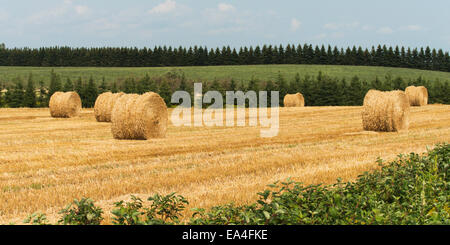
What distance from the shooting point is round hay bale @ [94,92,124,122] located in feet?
86.2

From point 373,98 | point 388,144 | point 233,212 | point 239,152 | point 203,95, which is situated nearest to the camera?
point 233,212

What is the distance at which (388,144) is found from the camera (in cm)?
1518

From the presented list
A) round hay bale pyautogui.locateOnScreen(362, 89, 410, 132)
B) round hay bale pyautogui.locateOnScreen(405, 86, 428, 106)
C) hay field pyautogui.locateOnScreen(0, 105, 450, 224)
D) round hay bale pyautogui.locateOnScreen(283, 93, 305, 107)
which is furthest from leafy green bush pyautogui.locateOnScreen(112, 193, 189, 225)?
round hay bale pyautogui.locateOnScreen(283, 93, 305, 107)

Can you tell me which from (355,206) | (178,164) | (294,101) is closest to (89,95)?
(294,101)

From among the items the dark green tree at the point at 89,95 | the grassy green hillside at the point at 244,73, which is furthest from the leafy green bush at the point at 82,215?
the grassy green hillside at the point at 244,73

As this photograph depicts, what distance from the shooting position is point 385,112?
64.3ft

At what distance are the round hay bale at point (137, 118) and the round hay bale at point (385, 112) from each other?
942cm

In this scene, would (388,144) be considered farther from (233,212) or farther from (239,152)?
(233,212)

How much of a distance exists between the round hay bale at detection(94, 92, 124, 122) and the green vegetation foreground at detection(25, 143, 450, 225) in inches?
829

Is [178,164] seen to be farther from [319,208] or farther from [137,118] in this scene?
[319,208]

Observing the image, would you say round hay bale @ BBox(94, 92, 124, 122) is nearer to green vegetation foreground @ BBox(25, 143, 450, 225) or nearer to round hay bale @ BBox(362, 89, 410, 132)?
round hay bale @ BBox(362, 89, 410, 132)
